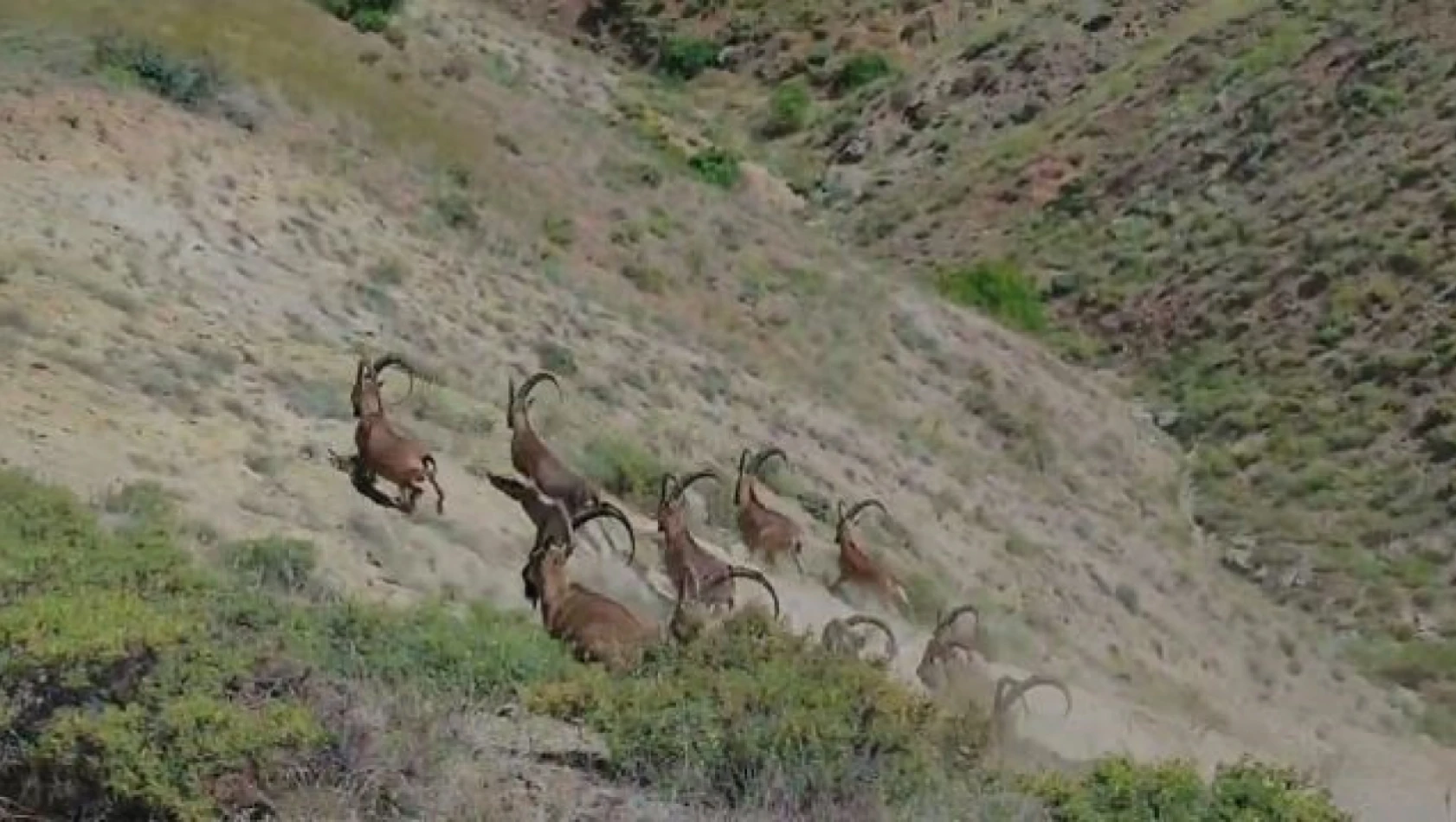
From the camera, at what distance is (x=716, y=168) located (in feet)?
Answer: 147

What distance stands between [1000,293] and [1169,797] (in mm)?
33869

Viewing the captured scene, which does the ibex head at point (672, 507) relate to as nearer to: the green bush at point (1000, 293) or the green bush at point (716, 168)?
the green bush at point (716, 168)

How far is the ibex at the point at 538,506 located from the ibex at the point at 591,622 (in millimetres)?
869

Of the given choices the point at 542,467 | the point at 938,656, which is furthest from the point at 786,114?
the point at 938,656

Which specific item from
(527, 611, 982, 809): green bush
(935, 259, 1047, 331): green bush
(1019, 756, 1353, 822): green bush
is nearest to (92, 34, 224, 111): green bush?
(527, 611, 982, 809): green bush

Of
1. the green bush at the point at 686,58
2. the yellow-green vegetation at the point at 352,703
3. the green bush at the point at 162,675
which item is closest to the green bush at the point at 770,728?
the yellow-green vegetation at the point at 352,703

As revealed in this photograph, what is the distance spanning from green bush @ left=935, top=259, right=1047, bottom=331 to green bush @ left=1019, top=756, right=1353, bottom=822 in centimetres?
3176

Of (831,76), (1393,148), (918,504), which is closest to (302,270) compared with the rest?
(918,504)

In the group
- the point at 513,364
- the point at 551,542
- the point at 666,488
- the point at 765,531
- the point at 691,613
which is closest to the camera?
the point at 691,613

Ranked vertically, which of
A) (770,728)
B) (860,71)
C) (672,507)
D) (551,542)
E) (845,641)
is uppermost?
(770,728)

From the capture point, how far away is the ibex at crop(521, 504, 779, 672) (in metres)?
12.0

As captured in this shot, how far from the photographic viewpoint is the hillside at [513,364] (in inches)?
675

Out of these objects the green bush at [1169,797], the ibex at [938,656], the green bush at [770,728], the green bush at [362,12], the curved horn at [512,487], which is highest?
the green bush at [1169,797]

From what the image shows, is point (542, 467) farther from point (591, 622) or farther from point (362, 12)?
point (362, 12)
